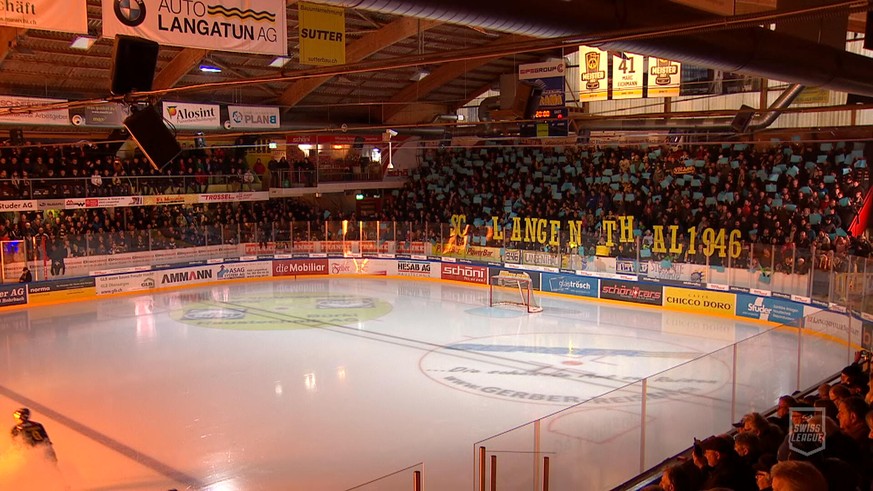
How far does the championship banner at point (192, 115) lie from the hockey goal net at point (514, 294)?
11.3 metres

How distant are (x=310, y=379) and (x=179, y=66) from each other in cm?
1420

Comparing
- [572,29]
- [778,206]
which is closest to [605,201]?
[778,206]

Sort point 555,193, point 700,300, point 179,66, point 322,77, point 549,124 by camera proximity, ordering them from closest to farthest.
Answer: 1. point 549,124
2. point 700,300
3. point 179,66
4. point 322,77
5. point 555,193

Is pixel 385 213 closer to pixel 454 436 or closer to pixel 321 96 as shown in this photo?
pixel 321 96

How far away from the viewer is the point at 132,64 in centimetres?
839

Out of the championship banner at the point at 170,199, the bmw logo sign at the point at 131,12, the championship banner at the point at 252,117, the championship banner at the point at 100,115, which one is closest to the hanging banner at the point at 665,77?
the bmw logo sign at the point at 131,12

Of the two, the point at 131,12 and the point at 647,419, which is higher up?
the point at 131,12

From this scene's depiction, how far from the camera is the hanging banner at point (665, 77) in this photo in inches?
Answer: 768

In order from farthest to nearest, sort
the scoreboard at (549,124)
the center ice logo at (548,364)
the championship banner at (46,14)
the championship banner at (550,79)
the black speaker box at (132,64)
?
the championship banner at (550,79) < the scoreboard at (549,124) < the center ice logo at (548,364) < the championship banner at (46,14) < the black speaker box at (132,64)

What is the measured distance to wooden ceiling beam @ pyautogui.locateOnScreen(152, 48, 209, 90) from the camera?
24.6m

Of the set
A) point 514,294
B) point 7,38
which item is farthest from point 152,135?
point 514,294

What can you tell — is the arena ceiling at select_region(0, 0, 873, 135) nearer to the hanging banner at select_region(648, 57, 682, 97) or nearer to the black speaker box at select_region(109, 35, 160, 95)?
the hanging banner at select_region(648, 57, 682, 97)

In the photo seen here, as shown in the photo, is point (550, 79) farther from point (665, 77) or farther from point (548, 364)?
point (548, 364)

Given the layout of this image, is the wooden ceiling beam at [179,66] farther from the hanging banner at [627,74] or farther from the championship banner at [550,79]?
the hanging banner at [627,74]
